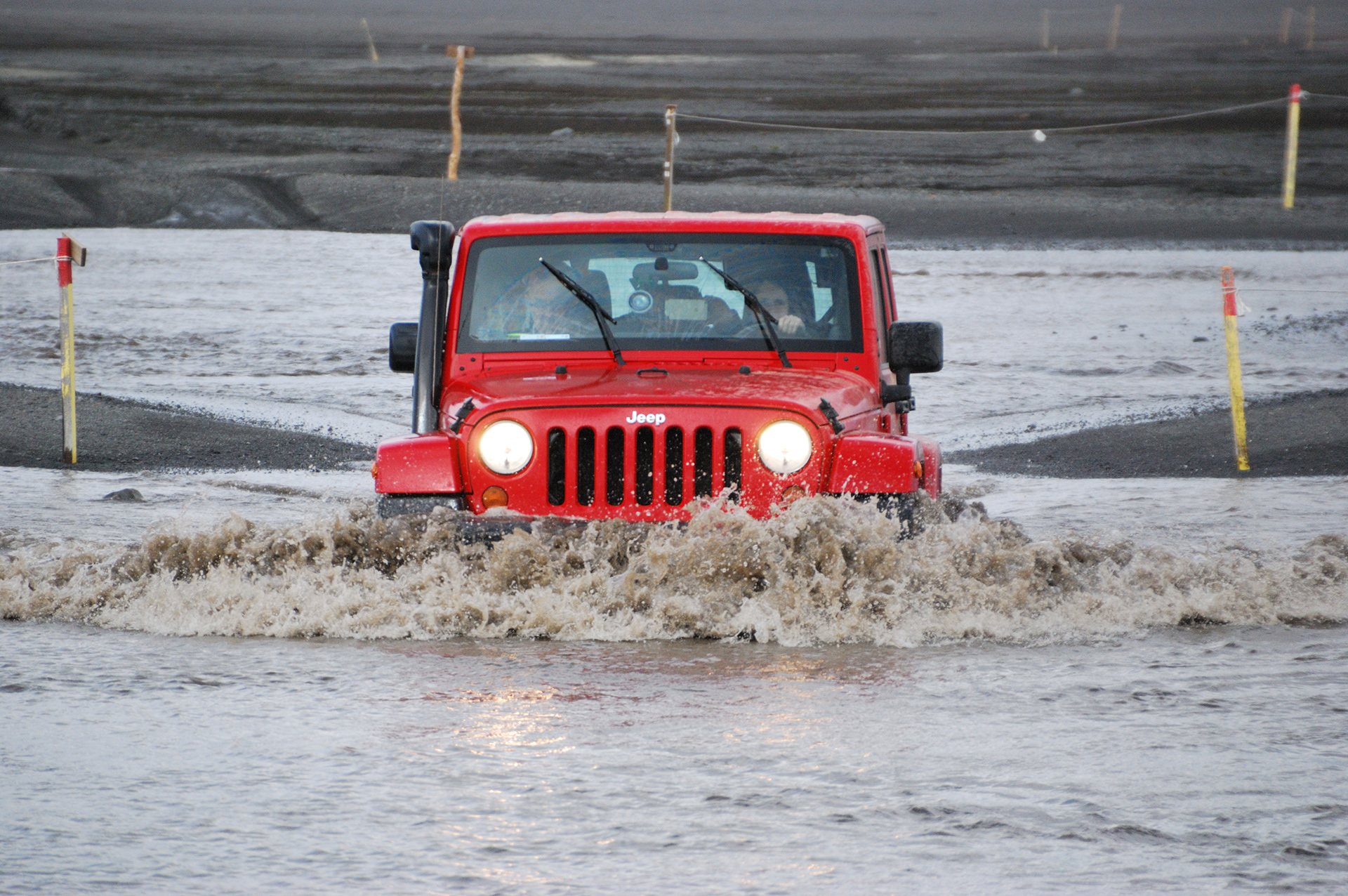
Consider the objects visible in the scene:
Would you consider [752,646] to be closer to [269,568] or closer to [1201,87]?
[269,568]

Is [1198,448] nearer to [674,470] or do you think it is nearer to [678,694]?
[674,470]

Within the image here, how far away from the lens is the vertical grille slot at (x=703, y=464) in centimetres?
679

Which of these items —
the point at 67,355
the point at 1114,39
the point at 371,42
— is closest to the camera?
the point at 67,355

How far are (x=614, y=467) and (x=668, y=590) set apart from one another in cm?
48

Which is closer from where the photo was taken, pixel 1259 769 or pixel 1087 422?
pixel 1259 769

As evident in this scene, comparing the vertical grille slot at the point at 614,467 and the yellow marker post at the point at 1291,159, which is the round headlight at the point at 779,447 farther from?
the yellow marker post at the point at 1291,159

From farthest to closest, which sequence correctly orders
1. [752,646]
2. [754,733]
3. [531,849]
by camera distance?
[752,646] → [754,733] → [531,849]

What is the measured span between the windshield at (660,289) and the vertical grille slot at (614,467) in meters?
0.93

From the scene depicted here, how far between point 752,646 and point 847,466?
2.39 feet

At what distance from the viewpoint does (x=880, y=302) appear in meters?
7.94

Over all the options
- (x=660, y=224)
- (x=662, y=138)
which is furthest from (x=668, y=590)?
(x=662, y=138)

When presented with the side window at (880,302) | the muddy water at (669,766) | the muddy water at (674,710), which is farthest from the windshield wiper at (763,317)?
the muddy water at (669,766)

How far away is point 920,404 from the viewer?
48.8 ft

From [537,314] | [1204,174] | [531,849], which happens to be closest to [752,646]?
[537,314]
